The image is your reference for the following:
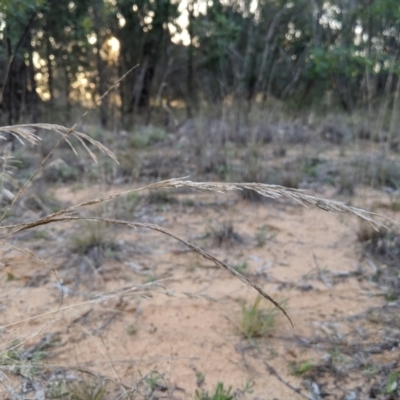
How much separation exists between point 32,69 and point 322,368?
5.64 m

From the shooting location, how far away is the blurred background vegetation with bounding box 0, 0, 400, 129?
5.74 meters

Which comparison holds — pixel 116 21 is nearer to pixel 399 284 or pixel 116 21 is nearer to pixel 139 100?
pixel 139 100

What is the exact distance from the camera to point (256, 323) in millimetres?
1859

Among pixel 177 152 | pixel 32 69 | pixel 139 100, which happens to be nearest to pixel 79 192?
pixel 177 152

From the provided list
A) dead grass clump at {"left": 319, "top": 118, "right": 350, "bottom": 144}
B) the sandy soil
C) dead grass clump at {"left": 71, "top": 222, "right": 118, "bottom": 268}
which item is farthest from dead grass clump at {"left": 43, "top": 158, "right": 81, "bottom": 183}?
dead grass clump at {"left": 319, "top": 118, "right": 350, "bottom": 144}

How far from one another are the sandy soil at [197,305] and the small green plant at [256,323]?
3 centimetres

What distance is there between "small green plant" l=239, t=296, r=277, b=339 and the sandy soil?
33mm

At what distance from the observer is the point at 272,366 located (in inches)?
67.6

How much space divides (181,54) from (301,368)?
7.78 meters

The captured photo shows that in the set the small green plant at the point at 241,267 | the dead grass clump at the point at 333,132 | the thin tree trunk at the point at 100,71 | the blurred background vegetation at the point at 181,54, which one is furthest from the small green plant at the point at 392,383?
the thin tree trunk at the point at 100,71

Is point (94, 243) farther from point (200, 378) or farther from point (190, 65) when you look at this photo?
point (190, 65)

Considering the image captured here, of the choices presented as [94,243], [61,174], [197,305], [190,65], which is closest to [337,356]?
[197,305]

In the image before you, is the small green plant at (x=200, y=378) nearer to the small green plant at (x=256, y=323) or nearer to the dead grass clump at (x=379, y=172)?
the small green plant at (x=256, y=323)

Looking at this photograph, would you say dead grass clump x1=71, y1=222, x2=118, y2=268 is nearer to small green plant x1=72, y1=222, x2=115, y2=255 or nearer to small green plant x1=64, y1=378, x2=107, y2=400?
small green plant x1=72, y1=222, x2=115, y2=255
